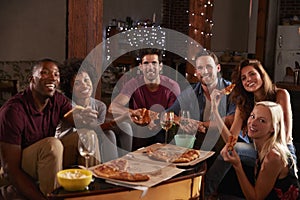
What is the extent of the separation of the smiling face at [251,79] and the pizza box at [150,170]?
104cm

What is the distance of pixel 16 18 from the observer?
5.09 m

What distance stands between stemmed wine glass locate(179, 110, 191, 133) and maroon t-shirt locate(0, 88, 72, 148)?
0.75 metres

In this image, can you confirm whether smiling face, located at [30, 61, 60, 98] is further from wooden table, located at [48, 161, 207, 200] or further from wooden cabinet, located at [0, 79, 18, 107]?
wooden cabinet, located at [0, 79, 18, 107]

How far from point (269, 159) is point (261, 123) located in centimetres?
20

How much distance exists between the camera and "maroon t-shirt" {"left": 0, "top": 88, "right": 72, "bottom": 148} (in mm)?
2166

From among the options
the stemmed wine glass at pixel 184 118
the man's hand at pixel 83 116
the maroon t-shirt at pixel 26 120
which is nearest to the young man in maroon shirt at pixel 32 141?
the maroon t-shirt at pixel 26 120

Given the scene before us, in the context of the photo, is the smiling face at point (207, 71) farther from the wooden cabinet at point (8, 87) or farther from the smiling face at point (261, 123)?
the wooden cabinet at point (8, 87)

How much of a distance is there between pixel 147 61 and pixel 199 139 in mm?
762

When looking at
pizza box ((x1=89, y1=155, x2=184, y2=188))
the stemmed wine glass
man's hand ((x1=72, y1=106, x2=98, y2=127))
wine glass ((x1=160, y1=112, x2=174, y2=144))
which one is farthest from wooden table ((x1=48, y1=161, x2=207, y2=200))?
man's hand ((x1=72, y1=106, x2=98, y2=127))

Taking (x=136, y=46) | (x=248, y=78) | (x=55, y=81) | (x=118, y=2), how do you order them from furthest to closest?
(x=118, y=2)
(x=136, y=46)
(x=248, y=78)
(x=55, y=81)

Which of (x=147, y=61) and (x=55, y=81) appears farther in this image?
(x=147, y=61)

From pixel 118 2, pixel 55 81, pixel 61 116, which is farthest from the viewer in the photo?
pixel 118 2

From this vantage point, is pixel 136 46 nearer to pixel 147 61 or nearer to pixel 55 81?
pixel 147 61

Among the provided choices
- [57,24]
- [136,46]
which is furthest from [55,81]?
[136,46]
